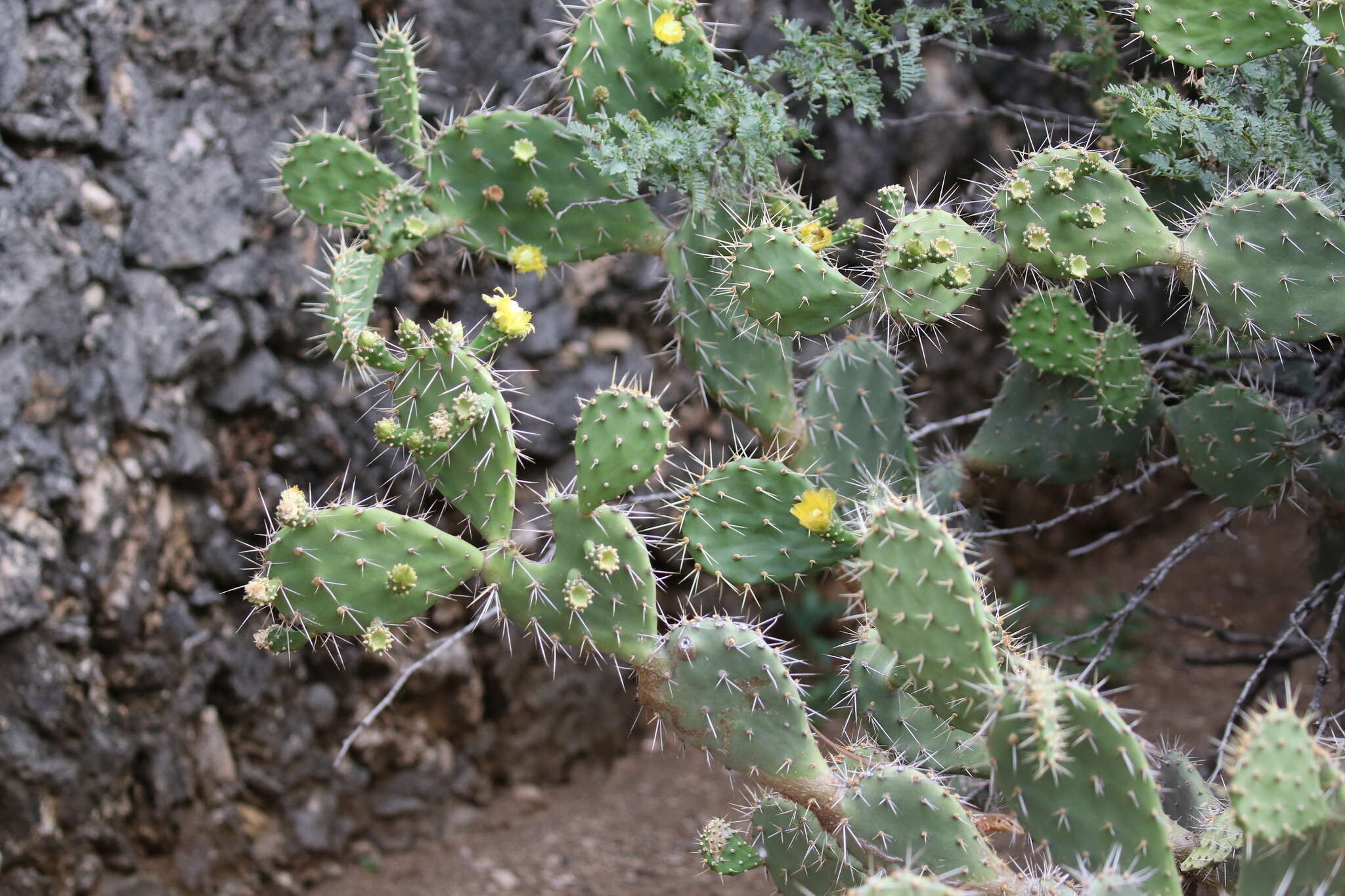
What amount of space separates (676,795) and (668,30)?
227cm

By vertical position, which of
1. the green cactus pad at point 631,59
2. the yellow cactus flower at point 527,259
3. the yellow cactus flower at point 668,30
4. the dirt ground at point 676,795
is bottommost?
the dirt ground at point 676,795

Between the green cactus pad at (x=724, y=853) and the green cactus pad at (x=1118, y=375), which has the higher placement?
the green cactus pad at (x=1118, y=375)

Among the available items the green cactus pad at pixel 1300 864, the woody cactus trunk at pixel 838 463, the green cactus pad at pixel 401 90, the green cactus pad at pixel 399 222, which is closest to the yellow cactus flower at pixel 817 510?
the woody cactus trunk at pixel 838 463

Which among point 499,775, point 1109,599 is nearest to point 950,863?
point 499,775

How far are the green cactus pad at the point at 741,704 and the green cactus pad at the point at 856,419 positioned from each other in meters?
0.55

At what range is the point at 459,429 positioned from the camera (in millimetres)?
1481

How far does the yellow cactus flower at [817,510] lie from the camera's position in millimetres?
1655

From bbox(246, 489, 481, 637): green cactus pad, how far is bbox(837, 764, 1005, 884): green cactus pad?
65cm

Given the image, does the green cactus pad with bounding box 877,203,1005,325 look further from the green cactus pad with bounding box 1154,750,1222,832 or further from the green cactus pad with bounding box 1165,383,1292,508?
the green cactus pad with bounding box 1154,750,1222,832

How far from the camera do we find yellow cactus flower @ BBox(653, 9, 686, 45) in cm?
179

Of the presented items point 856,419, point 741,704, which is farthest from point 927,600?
point 856,419

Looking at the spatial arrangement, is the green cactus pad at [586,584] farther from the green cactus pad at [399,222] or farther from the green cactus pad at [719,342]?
the green cactus pad at [399,222]

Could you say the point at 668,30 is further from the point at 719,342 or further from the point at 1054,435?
the point at 1054,435

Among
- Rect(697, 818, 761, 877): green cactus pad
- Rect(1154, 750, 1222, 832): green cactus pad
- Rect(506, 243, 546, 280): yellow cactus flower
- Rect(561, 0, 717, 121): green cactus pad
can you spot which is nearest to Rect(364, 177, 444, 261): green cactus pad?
Rect(506, 243, 546, 280): yellow cactus flower
